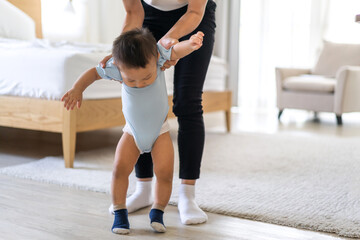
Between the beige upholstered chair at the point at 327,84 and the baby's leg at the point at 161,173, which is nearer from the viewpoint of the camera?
the baby's leg at the point at 161,173

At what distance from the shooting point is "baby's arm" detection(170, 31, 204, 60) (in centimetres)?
113

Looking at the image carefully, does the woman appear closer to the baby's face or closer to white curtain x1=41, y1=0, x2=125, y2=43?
the baby's face

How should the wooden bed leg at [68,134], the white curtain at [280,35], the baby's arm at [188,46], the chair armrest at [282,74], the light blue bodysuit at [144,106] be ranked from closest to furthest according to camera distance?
the baby's arm at [188,46], the light blue bodysuit at [144,106], the wooden bed leg at [68,134], the chair armrest at [282,74], the white curtain at [280,35]

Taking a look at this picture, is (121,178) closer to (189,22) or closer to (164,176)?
(164,176)

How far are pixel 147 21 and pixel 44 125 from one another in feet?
3.12

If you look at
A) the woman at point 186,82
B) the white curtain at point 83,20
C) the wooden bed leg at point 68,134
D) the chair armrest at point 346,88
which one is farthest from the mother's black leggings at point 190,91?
the white curtain at point 83,20

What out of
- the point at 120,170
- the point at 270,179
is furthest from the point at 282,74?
the point at 120,170

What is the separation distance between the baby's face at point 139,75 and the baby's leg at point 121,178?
0.17 metres

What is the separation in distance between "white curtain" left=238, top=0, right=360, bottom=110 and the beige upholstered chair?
0.62m

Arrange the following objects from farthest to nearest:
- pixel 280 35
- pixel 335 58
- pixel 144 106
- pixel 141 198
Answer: pixel 280 35 < pixel 335 58 < pixel 141 198 < pixel 144 106

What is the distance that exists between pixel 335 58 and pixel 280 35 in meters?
1.04

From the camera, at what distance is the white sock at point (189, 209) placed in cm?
137

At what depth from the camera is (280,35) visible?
5.66 metres

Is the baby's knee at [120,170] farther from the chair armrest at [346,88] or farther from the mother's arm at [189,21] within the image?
the chair armrest at [346,88]
